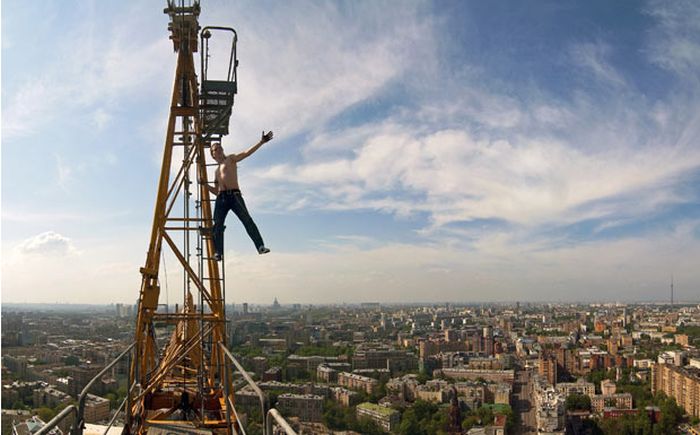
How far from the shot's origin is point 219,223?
2910 mm

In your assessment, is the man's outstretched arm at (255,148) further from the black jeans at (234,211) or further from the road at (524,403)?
the road at (524,403)

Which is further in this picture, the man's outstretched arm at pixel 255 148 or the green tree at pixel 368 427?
the green tree at pixel 368 427

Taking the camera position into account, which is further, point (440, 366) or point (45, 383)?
point (440, 366)

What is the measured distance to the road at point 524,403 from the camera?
21.9m

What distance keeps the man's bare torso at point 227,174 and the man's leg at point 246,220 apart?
0.07m

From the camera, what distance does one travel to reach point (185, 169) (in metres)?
3.58

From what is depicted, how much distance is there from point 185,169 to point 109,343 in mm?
24856

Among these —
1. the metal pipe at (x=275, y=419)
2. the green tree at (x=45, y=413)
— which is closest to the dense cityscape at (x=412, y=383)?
the green tree at (x=45, y=413)

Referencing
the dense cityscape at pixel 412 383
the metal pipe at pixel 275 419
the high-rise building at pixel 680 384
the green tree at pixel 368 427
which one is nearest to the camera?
the metal pipe at pixel 275 419

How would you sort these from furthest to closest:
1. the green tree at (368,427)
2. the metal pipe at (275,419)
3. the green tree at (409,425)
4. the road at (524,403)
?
the road at (524,403) < the green tree at (409,425) < the green tree at (368,427) < the metal pipe at (275,419)

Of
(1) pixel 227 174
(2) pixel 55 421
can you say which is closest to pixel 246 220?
(1) pixel 227 174

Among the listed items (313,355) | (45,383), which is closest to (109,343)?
(45,383)

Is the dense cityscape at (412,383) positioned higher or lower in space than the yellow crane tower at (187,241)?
lower

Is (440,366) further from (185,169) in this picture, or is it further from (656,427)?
(185,169)
